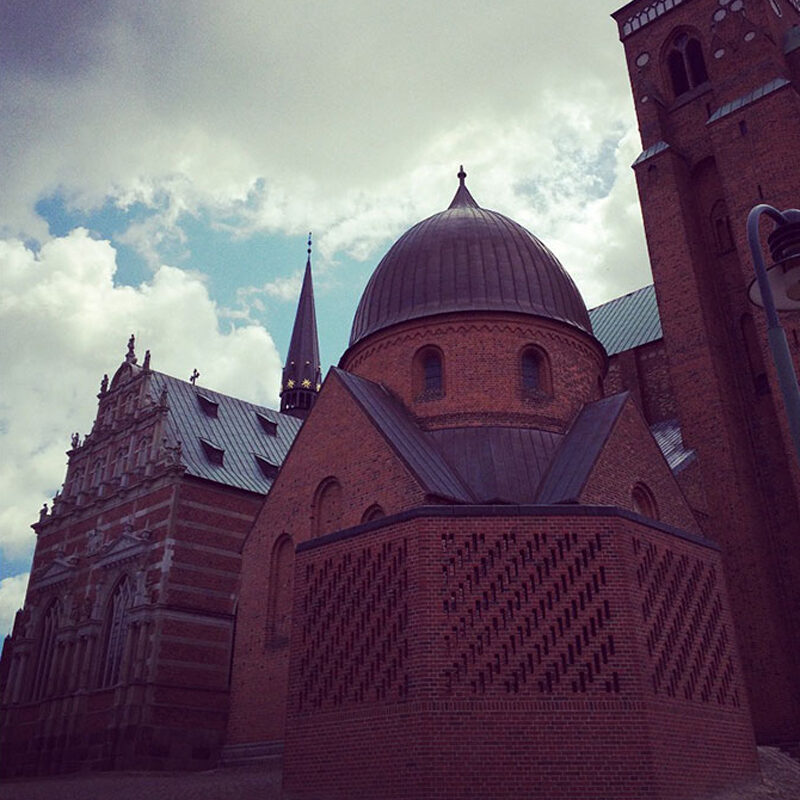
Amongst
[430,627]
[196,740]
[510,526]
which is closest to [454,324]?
[510,526]

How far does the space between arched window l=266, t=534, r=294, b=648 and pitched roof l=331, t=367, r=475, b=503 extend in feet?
13.7

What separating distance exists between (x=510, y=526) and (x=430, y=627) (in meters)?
2.53

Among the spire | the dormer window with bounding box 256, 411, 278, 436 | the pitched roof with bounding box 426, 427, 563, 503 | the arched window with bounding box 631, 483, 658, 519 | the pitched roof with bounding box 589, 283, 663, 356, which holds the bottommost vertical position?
the arched window with bounding box 631, 483, 658, 519

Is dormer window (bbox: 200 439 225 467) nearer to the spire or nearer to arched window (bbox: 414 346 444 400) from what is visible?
arched window (bbox: 414 346 444 400)

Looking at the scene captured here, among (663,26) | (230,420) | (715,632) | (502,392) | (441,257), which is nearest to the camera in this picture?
(715,632)

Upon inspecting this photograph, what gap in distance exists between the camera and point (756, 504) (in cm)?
2509

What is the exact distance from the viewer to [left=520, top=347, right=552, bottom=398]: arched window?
2291 centimetres

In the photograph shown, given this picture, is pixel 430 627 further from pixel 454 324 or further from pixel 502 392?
pixel 454 324

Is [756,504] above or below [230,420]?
below

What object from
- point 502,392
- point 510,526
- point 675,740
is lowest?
point 675,740

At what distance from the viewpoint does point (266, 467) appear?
119 ft

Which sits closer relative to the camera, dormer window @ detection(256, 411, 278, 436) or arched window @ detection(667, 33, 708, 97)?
arched window @ detection(667, 33, 708, 97)

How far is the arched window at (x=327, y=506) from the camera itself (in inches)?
826

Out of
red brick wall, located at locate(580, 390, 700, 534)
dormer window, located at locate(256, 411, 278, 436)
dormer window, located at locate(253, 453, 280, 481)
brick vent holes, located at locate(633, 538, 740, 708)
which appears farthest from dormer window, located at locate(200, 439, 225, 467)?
brick vent holes, located at locate(633, 538, 740, 708)
